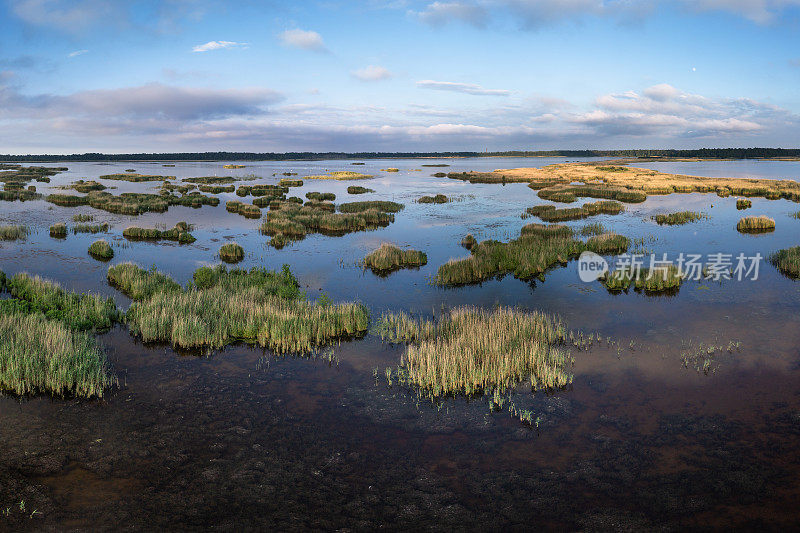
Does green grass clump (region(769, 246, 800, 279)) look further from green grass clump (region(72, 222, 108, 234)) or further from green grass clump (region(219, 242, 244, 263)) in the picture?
green grass clump (region(72, 222, 108, 234))

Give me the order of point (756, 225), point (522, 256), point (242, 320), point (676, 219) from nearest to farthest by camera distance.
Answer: point (242, 320) → point (522, 256) → point (756, 225) → point (676, 219)

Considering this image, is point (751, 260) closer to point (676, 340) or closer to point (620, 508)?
point (676, 340)

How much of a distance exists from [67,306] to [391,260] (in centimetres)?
1610

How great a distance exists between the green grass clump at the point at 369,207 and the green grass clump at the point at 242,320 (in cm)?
3418

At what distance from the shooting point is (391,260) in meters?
28.2

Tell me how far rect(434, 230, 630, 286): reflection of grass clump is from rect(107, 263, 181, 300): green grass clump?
1324 cm

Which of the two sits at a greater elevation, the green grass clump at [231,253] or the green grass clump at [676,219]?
the green grass clump at [676,219]

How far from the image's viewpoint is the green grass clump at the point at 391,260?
27.7 m

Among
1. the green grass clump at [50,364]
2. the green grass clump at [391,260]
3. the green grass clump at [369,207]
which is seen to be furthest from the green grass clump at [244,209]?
the green grass clump at [50,364]

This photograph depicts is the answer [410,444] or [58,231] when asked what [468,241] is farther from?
[58,231]

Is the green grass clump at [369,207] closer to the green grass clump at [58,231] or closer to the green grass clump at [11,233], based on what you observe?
the green grass clump at [58,231]

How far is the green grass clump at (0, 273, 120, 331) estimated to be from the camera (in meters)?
16.7

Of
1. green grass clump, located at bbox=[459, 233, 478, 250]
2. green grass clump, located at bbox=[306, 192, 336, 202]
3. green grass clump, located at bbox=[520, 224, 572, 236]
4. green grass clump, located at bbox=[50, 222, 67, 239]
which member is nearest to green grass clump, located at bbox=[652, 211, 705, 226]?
green grass clump, located at bbox=[520, 224, 572, 236]

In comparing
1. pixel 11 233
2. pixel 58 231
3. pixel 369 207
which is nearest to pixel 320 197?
pixel 369 207
